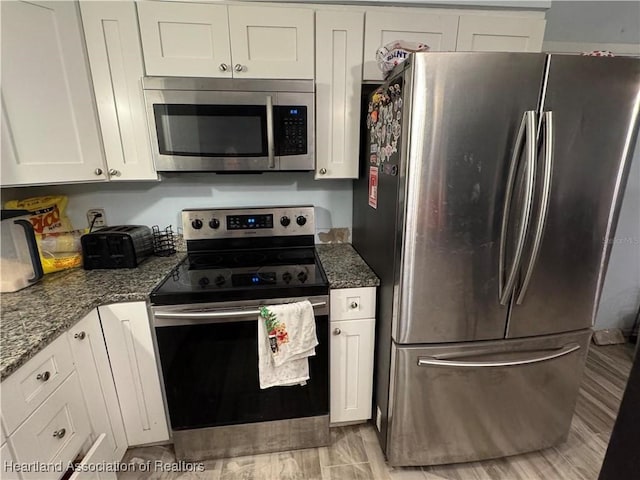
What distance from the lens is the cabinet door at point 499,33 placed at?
4.79 feet

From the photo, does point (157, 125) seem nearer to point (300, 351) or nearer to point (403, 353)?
point (300, 351)

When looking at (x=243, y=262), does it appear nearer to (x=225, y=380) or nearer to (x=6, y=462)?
(x=225, y=380)

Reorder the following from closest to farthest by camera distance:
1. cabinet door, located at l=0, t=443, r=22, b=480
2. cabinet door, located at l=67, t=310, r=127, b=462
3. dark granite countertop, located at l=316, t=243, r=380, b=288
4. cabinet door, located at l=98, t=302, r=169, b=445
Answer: cabinet door, located at l=0, t=443, r=22, b=480, cabinet door, located at l=67, t=310, r=127, b=462, cabinet door, located at l=98, t=302, r=169, b=445, dark granite countertop, located at l=316, t=243, r=380, b=288

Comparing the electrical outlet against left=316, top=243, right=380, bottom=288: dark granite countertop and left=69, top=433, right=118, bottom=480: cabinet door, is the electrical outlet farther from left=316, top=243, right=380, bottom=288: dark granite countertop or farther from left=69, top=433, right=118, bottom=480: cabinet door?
left=316, top=243, right=380, bottom=288: dark granite countertop

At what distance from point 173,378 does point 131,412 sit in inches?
12.8

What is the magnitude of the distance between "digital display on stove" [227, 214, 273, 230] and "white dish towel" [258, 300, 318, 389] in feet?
2.07

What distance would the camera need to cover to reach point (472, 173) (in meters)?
1.10

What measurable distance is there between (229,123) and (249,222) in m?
0.56

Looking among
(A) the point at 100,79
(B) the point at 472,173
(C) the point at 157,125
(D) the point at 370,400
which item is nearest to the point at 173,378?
(D) the point at 370,400

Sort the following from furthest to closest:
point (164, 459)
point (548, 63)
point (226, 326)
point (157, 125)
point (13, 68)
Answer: point (164, 459), point (157, 125), point (226, 326), point (13, 68), point (548, 63)

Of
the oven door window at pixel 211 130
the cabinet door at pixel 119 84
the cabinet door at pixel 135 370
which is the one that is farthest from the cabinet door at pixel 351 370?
the cabinet door at pixel 119 84

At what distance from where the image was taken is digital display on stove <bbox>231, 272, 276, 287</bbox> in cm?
137

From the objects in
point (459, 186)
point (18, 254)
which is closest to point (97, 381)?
point (18, 254)

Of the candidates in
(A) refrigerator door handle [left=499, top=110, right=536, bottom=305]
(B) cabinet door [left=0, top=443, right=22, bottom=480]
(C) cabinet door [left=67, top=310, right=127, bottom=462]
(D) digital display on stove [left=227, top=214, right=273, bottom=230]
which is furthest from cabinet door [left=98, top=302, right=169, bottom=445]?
(A) refrigerator door handle [left=499, top=110, right=536, bottom=305]
